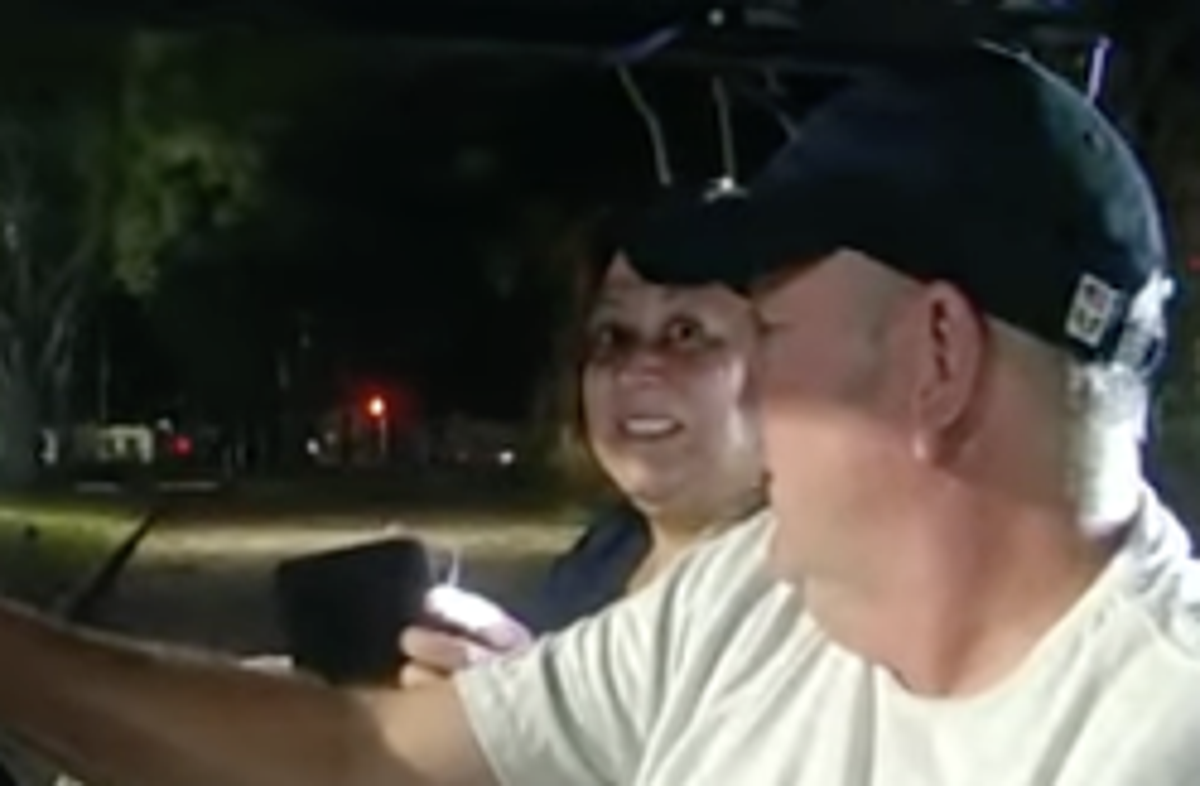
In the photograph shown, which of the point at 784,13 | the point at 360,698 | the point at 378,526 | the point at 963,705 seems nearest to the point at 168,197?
the point at 378,526

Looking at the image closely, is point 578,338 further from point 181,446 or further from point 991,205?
point 991,205

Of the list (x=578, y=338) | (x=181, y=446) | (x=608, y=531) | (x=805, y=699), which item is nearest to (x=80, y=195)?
(x=181, y=446)

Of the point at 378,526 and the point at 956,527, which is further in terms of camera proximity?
the point at 378,526

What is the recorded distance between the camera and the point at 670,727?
1268 millimetres

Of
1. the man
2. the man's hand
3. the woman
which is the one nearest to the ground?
the woman

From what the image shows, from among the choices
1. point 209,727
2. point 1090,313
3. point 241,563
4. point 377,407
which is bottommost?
point 241,563

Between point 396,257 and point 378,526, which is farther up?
point 396,257

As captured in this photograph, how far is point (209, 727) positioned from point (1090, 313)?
0.48 m

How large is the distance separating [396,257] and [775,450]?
1.34 metres

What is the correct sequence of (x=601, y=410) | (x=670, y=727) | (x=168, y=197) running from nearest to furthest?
(x=670, y=727)
(x=601, y=410)
(x=168, y=197)

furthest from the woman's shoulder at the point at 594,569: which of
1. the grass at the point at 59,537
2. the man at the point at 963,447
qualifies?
the man at the point at 963,447

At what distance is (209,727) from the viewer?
1358 mm

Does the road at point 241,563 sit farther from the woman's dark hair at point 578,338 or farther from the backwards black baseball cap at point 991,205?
the backwards black baseball cap at point 991,205

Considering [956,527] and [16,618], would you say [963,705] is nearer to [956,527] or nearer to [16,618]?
[956,527]
